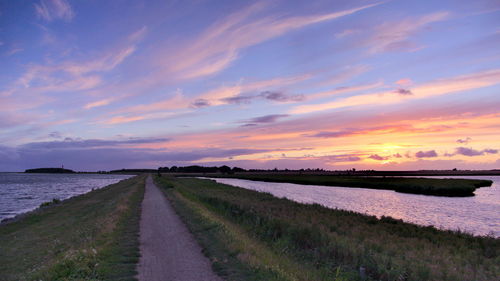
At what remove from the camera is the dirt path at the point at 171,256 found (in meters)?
10.5

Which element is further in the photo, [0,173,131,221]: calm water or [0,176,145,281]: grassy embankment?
Result: [0,173,131,221]: calm water

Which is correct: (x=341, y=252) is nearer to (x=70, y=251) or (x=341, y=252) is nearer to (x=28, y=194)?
(x=70, y=251)

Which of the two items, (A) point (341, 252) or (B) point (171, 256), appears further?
(A) point (341, 252)

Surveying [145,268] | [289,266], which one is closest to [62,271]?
[145,268]

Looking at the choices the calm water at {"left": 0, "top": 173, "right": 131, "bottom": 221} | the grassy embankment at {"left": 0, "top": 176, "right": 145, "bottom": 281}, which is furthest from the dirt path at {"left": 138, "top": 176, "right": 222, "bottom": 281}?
the calm water at {"left": 0, "top": 173, "right": 131, "bottom": 221}

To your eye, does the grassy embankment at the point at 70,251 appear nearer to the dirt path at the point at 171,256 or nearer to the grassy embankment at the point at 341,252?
the dirt path at the point at 171,256

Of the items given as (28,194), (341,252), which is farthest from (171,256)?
(28,194)

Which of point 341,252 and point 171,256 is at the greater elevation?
point 171,256

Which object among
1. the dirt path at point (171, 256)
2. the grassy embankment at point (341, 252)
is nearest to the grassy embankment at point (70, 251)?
the dirt path at point (171, 256)

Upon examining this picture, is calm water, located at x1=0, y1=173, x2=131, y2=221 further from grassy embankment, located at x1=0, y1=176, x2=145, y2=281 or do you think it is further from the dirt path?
the dirt path

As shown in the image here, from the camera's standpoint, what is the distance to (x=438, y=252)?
52.2 ft

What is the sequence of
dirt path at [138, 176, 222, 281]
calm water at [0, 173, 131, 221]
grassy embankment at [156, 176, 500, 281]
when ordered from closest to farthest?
dirt path at [138, 176, 222, 281], grassy embankment at [156, 176, 500, 281], calm water at [0, 173, 131, 221]

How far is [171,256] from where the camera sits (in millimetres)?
12750

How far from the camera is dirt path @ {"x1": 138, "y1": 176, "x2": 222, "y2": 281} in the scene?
34.3 ft
